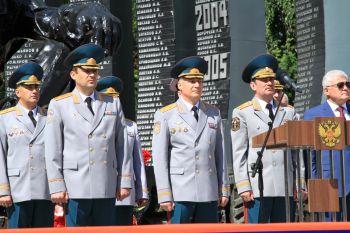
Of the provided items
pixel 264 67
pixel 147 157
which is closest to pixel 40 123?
pixel 264 67

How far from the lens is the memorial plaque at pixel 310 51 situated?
14.7m

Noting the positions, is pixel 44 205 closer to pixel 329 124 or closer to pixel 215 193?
pixel 215 193

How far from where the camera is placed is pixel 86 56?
334 inches

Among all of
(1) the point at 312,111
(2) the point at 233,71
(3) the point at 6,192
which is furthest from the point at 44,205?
A: (2) the point at 233,71

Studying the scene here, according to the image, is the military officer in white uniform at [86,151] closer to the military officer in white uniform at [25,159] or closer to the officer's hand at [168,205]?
the officer's hand at [168,205]

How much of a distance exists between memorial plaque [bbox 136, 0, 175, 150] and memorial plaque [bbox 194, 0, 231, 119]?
1115mm

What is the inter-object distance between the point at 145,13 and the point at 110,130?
30.2 ft

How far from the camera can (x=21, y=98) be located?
9.52 metres

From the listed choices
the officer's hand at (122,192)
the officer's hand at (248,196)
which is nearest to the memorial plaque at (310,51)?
the officer's hand at (248,196)

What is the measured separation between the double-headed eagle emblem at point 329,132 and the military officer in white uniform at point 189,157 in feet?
3.40

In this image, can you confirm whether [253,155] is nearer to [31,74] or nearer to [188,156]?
[188,156]

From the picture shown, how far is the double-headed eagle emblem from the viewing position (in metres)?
8.56

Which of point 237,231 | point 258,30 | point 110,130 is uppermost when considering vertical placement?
point 258,30

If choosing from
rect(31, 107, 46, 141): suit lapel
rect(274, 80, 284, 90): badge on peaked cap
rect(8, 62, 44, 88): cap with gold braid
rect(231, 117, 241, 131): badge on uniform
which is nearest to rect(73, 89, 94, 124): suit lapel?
rect(8, 62, 44, 88): cap with gold braid
